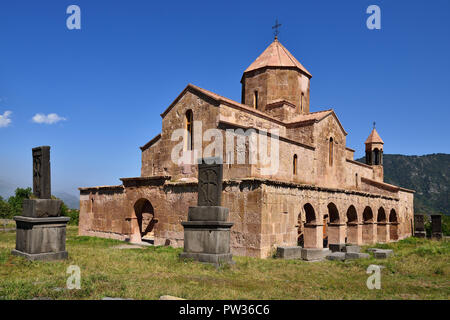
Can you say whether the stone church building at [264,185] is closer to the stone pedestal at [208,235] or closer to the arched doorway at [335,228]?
the arched doorway at [335,228]

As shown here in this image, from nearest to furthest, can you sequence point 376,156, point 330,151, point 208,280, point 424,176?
1. point 208,280
2. point 330,151
3. point 376,156
4. point 424,176

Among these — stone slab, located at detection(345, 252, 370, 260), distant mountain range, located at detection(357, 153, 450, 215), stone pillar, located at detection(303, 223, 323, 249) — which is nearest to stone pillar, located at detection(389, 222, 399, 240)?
stone pillar, located at detection(303, 223, 323, 249)

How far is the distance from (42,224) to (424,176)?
107 metres

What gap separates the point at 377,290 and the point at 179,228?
27.9ft

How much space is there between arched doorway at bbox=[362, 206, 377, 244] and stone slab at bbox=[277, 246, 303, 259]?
8.41 metres

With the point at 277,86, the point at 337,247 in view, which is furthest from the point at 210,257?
the point at 277,86

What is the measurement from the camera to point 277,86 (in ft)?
62.1

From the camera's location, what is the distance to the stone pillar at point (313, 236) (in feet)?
44.4

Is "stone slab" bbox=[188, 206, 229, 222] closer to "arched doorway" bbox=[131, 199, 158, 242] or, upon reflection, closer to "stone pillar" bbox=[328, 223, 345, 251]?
"arched doorway" bbox=[131, 199, 158, 242]

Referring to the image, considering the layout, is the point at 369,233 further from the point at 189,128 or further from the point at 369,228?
the point at 189,128

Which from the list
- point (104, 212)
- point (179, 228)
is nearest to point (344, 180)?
point (179, 228)

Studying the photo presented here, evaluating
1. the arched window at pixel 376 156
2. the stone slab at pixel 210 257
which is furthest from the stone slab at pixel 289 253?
the arched window at pixel 376 156

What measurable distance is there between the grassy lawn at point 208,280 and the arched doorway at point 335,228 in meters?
5.84

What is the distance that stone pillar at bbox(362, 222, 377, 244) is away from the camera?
60.6 feet
